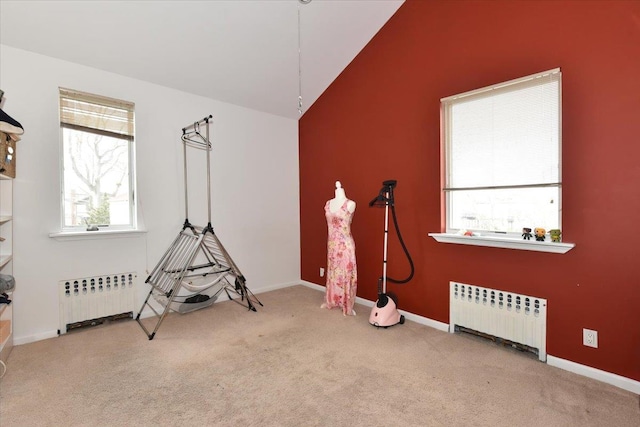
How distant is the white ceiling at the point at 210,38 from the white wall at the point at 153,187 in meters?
0.19

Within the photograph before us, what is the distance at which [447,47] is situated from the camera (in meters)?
2.86

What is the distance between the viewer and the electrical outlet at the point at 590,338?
2.11 metres

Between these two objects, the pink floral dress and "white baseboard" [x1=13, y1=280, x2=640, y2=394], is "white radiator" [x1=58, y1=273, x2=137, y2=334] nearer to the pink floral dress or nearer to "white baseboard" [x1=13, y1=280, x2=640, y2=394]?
"white baseboard" [x1=13, y1=280, x2=640, y2=394]

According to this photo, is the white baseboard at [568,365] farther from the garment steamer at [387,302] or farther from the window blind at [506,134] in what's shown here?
the window blind at [506,134]

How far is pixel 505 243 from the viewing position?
2.42 meters

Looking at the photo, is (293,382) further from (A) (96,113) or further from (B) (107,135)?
(A) (96,113)

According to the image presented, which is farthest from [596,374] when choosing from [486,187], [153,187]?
[153,187]

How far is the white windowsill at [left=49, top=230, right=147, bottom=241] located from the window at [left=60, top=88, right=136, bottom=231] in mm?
137

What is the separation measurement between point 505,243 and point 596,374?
40.5 inches

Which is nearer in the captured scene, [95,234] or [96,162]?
[95,234]

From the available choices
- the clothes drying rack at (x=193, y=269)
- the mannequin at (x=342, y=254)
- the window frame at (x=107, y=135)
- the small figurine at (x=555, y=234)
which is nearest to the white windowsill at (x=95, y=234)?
the window frame at (x=107, y=135)

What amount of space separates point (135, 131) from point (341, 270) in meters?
2.68

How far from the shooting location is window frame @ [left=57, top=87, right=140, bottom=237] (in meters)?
2.89

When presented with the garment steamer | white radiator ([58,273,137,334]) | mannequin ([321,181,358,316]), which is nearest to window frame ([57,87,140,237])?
white radiator ([58,273,137,334])
